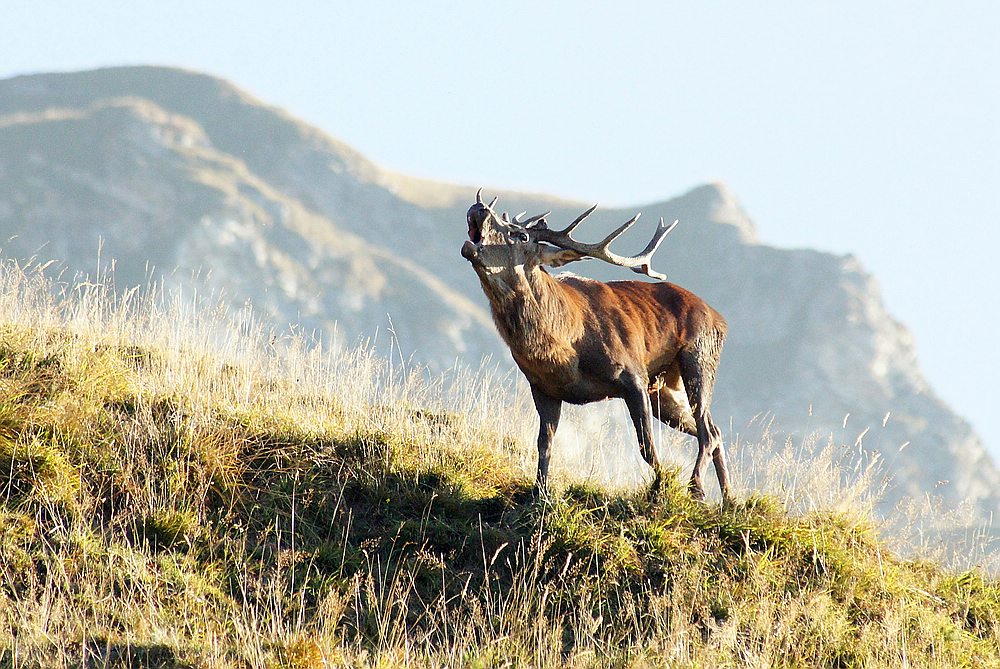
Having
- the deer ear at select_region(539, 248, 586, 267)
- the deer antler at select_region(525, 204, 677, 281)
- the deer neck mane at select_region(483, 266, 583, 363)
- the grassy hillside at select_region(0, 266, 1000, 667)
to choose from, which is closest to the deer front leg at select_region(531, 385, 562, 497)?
the grassy hillside at select_region(0, 266, 1000, 667)

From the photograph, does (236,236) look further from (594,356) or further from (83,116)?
(594,356)

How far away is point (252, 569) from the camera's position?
8.09 metres

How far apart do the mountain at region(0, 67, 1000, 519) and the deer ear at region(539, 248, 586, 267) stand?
304 feet

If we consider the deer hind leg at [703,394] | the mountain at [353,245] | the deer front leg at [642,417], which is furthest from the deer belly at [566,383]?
the mountain at [353,245]

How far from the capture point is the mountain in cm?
12394

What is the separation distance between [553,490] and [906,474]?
10325 cm

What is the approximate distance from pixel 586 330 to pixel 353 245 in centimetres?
13745

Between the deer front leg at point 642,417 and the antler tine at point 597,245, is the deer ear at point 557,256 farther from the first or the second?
the deer front leg at point 642,417

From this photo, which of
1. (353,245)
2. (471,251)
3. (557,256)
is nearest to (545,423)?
(557,256)

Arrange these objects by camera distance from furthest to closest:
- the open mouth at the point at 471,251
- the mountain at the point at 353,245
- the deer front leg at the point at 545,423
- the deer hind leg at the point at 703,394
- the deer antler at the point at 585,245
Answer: the mountain at the point at 353,245, the deer hind leg at the point at 703,394, the deer front leg at the point at 545,423, the deer antler at the point at 585,245, the open mouth at the point at 471,251

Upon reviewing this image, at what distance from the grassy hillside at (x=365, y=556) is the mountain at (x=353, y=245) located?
91.8 m

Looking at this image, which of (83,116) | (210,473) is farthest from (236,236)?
(210,473)

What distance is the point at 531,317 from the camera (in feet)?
28.1

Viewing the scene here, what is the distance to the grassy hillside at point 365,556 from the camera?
291 inches
